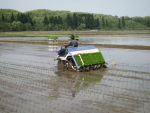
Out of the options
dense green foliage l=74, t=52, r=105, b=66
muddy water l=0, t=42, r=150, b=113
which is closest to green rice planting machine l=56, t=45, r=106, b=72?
dense green foliage l=74, t=52, r=105, b=66

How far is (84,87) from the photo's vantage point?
33.1ft

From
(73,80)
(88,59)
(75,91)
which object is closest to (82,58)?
(88,59)

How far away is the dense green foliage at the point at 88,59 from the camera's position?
43.4 ft

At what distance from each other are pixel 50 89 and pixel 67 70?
4.46 metres

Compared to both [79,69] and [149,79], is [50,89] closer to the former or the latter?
[79,69]

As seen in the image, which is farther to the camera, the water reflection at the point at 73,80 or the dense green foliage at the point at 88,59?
the dense green foliage at the point at 88,59

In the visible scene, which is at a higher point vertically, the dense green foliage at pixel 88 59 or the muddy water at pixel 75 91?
the dense green foliage at pixel 88 59

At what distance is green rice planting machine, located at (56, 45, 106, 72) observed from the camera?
13234mm

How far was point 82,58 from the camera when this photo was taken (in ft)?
43.9

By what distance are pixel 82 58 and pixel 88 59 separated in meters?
0.46

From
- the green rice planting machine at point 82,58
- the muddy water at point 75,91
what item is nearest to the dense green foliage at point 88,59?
the green rice planting machine at point 82,58

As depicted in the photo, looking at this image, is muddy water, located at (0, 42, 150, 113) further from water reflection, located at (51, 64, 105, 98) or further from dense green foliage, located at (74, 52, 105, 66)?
dense green foliage, located at (74, 52, 105, 66)

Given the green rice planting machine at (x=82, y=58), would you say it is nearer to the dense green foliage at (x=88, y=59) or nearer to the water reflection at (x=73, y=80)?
the dense green foliage at (x=88, y=59)

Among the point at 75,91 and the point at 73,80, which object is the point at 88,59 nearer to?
the point at 73,80
